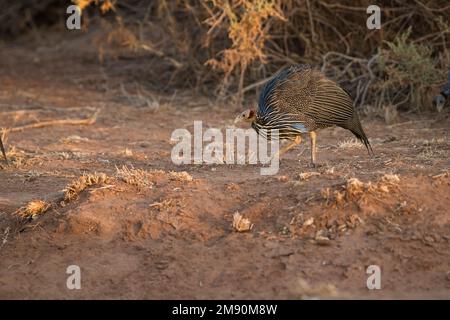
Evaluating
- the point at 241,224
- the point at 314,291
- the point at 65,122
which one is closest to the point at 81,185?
the point at 241,224

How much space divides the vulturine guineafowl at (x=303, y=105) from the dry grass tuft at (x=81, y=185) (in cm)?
140

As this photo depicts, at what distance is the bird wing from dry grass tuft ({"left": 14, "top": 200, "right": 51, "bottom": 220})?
6.25 ft

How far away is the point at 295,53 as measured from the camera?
10.1 m

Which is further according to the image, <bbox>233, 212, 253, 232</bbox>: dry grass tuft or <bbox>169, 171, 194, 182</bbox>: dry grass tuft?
<bbox>169, 171, 194, 182</bbox>: dry grass tuft

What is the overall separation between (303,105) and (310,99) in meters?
0.07

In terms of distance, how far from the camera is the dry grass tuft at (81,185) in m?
5.50

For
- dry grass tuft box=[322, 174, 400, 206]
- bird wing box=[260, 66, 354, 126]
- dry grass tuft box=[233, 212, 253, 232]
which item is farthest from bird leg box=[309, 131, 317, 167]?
dry grass tuft box=[233, 212, 253, 232]

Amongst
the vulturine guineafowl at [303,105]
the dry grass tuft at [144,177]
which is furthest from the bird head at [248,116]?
the dry grass tuft at [144,177]

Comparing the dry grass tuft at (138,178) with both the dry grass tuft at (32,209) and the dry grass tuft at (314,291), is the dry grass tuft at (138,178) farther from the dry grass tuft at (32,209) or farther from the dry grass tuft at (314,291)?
the dry grass tuft at (314,291)

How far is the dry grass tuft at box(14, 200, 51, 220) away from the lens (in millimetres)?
5445

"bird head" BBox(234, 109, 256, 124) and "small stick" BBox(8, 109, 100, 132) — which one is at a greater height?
"small stick" BBox(8, 109, 100, 132)

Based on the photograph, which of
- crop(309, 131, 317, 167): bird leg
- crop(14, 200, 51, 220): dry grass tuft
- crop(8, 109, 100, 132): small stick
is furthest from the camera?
crop(8, 109, 100, 132): small stick

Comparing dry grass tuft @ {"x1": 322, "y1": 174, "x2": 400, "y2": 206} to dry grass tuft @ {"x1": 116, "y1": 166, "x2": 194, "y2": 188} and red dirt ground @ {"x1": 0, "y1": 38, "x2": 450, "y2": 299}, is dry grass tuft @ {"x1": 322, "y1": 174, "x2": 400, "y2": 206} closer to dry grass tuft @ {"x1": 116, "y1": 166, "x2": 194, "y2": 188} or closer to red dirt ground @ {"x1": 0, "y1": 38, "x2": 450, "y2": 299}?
red dirt ground @ {"x1": 0, "y1": 38, "x2": 450, "y2": 299}

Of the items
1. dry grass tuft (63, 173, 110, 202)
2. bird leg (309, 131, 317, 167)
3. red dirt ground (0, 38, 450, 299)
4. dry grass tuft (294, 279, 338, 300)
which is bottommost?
dry grass tuft (294, 279, 338, 300)
